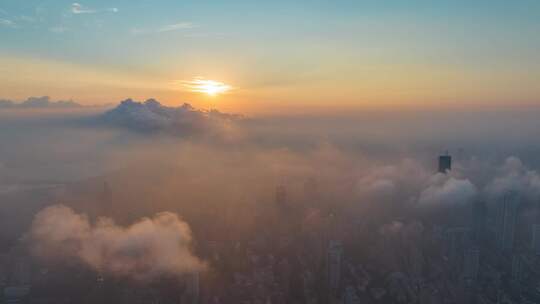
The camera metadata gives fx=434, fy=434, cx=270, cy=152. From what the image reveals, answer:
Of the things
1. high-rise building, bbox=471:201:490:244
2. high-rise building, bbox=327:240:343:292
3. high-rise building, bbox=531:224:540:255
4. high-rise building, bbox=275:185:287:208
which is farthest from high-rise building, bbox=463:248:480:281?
high-rise building, bbox=275:185:287:208

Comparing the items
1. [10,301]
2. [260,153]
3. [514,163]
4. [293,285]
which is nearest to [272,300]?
[293,285]

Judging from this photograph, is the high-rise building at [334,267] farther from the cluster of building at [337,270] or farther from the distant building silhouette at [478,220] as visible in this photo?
the distant building silhouette at [478,220]

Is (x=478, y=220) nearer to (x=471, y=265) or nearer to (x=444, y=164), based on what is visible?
(x=471, y=265)

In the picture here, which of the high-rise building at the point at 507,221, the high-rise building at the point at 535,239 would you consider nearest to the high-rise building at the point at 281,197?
the high-rise building at the point at 507,221

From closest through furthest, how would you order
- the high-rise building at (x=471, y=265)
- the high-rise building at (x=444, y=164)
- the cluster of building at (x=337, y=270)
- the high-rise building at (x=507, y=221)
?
the cluster of building at (x=337, y=270)
the high-rise building at (x=471, y=265)
the high-rise building at (x=507, y=221)
the high-rise building at (x=444, y=164)

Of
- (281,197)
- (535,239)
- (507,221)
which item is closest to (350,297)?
(281,197)

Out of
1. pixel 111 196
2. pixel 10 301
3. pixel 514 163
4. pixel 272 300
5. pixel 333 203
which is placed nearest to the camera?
pixel 10 301

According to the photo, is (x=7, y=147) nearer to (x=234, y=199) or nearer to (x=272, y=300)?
(x=234, y=199)
